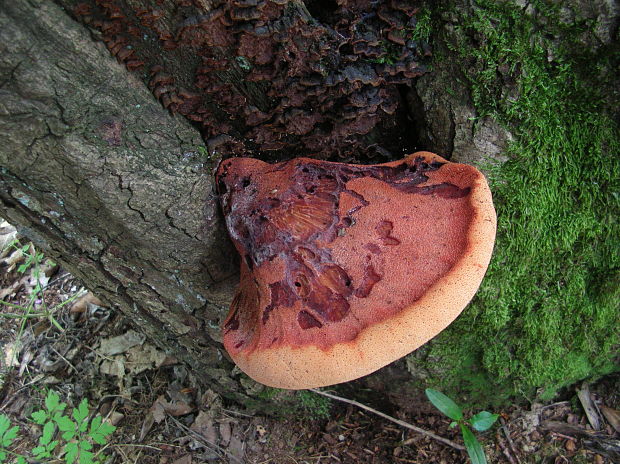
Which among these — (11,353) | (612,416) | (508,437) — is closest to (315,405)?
(508,437)

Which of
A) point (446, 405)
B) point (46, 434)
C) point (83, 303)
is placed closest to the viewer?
point (446, 405)

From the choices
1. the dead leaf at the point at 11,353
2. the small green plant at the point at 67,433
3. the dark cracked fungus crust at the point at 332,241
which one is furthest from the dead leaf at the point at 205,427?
the dead leaf at the point at 11,353

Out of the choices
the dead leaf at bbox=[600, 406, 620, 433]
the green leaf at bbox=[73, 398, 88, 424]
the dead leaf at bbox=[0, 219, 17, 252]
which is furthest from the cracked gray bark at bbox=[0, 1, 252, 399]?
the dead leaf at bbox=[0, 219, 17, 252]

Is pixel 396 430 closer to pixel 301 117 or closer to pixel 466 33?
pixel 301 117

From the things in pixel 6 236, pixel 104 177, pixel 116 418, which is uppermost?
pixel 104 177

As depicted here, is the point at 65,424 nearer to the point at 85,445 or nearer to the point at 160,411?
the point at 85,445

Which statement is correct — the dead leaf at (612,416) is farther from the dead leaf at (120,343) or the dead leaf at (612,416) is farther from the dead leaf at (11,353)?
the dead leaf at (11,353)

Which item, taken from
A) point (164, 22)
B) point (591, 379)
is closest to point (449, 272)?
point (164, 22)
